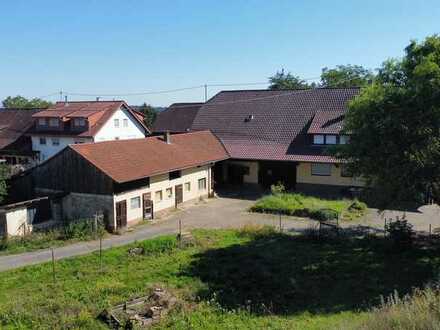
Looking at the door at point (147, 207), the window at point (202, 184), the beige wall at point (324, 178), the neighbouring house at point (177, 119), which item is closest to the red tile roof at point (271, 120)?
the beige wall at point (324, 178)

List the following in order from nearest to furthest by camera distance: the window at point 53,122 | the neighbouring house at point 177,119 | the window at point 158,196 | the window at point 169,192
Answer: the window at point 158,196
the window at point 169,192
the neighbouring house at point 177,119
the window at point 53,122

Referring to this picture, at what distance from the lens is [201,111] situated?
149ft

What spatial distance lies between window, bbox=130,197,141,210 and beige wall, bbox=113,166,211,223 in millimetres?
139

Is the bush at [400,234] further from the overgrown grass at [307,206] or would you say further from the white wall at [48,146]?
the white wall at [48,146]

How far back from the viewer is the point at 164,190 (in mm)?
31047

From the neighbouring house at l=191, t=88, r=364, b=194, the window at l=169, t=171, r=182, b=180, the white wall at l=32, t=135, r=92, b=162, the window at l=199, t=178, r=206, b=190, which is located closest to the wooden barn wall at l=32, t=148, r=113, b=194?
the window at l=169, t=171, r=182, b=180

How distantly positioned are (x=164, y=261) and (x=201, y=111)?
87.3 ft

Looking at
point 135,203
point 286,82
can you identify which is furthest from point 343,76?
point 135,203

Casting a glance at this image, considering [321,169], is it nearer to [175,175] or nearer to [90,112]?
[175,175]

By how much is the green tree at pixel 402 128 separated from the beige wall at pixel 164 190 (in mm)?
13194

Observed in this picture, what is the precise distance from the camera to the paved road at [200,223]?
73.7 ft

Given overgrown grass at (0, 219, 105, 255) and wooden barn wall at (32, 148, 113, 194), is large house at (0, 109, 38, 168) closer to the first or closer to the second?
wooden barn wall at (32, 148, 113, 194)

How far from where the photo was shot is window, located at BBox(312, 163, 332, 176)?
117 ft

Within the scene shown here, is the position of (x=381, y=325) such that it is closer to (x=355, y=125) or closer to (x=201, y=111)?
(x=355, y=125)
